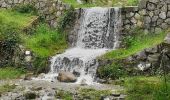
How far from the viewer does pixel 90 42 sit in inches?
957

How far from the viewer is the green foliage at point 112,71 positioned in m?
20.5

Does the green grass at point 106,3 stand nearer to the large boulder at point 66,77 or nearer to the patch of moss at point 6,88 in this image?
the large boulder at point 66,77

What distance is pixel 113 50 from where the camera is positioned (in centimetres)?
2272

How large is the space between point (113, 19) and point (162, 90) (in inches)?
444

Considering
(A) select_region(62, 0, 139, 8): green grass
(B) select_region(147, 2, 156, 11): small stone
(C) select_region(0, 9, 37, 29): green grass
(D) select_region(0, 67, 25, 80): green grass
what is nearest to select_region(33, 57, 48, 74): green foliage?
(D) select_region(0, 67, 25, 80): green grass

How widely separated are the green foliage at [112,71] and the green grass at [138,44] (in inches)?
23.0

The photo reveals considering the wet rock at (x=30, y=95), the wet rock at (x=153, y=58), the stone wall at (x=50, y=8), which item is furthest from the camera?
the stone wall at (x=50, y=8)

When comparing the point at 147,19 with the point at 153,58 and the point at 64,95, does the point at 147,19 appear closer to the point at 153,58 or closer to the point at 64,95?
the point at 153,58

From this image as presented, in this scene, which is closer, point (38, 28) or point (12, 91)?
point (12, 91)

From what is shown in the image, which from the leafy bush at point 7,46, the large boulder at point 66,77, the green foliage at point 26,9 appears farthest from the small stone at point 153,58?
the green foliage at point 26,9

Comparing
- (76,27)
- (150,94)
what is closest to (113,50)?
(76,27)

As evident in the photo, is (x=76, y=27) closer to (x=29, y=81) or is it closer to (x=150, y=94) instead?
(x=29, y=81)

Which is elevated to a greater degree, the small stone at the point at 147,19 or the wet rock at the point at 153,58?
the small stone at the point at 147,19

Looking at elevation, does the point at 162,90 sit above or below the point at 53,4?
below
